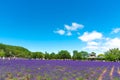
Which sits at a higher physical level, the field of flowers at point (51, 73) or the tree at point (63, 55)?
the tree at point (63, 55)

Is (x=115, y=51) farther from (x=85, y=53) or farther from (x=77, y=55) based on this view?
(x=85, y=53)

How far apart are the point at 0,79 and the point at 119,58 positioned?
102 m

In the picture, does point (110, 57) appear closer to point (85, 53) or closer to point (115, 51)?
point (115, 51)

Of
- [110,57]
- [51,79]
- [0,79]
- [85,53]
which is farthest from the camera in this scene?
[85,53]

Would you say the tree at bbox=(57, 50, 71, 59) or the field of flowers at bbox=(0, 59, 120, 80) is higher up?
the tree at bbox=(57, 50, 71, 59)

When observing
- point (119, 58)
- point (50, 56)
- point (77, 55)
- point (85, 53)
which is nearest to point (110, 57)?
point (119, 58)

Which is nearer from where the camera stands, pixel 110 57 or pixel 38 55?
pixel 110 57

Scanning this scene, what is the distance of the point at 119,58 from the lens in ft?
361

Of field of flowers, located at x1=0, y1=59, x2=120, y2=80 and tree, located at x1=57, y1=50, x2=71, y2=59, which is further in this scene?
tree, located at x1=57, y1=50, x2=71, y2=59

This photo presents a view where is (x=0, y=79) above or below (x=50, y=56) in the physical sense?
below

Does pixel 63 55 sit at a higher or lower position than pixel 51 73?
higher

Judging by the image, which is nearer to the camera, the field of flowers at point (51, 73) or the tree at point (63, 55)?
the field of flowers at point (51, 73)

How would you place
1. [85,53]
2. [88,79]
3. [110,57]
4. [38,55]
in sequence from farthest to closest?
[85,53] < [38,55] < [110,57] < [88,79]

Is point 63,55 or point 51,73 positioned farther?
point 63,55
